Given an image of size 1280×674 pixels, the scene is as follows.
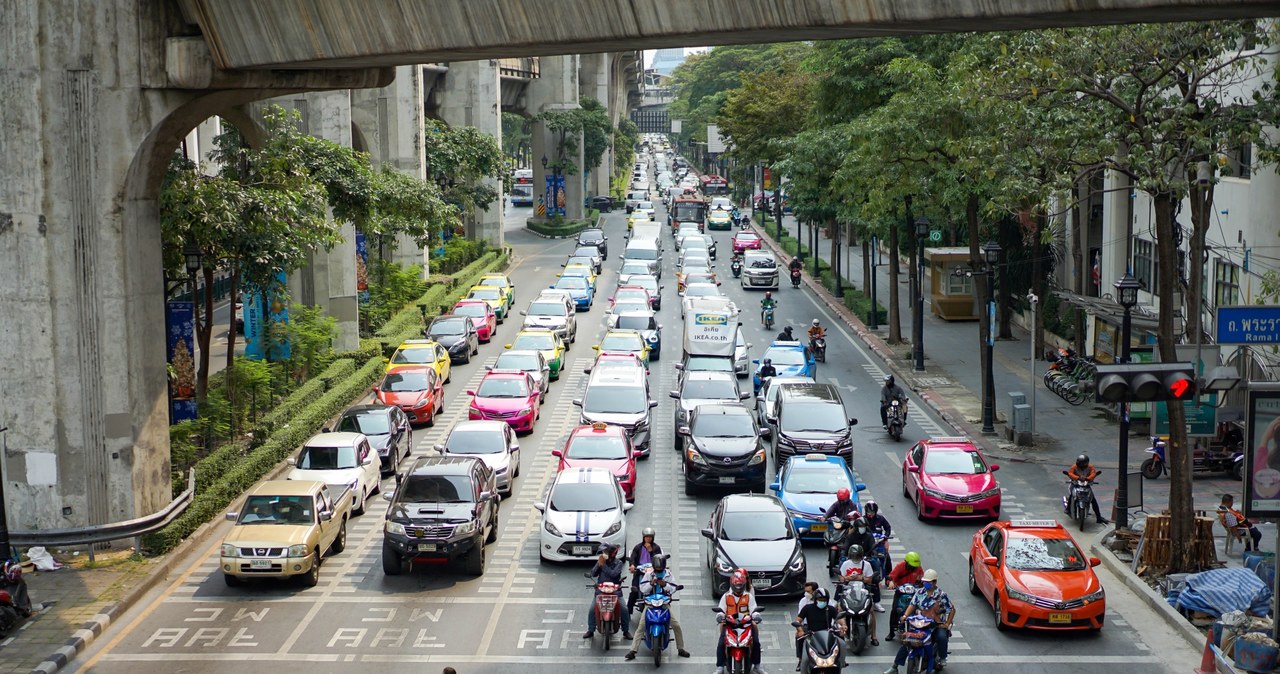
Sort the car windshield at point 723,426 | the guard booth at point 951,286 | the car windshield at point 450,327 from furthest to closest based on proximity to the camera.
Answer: the guard booth at point 951,286 → the car windshield at point 450,327 → the car windshield at point 723,426

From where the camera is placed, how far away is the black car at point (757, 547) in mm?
22156

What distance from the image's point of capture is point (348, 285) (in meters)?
44.3

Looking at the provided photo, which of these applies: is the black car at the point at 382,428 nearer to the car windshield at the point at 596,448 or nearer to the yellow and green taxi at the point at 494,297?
the car windshield at the point at 596,448

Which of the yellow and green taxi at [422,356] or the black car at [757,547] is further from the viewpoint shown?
the yellow and green taxi at [422,356]

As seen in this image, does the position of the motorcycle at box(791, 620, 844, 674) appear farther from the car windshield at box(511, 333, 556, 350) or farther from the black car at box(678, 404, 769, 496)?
the car windshield at box(511, 333, 556, 350)

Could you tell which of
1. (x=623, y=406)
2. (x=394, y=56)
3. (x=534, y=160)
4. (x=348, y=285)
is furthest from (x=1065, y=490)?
(x=534, y=160)

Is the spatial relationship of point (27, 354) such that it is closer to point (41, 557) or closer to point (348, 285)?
point (41, 557)

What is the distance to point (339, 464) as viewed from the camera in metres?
27.9

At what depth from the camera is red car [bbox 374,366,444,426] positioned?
3588cm

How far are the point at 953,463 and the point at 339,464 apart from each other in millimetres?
11529

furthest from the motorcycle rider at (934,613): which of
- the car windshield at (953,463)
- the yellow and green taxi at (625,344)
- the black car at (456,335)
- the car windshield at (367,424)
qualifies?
the black car at (456,335)

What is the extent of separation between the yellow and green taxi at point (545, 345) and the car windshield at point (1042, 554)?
71.2 ft

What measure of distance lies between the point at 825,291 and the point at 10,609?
159 feet

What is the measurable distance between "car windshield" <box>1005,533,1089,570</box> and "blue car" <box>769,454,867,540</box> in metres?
4.03
